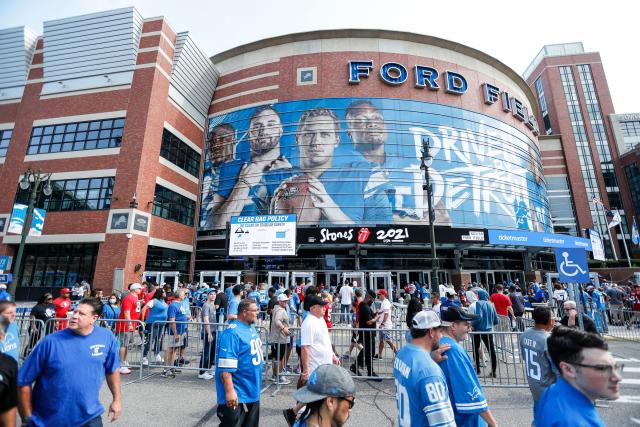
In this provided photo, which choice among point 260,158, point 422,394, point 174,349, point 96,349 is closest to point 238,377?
point 96,349

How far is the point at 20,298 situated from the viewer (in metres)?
22.6

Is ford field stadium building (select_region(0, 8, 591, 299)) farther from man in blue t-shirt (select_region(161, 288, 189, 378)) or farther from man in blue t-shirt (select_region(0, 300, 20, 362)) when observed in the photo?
man in blue t-shirt (select_region(0, 300, 20, 362))

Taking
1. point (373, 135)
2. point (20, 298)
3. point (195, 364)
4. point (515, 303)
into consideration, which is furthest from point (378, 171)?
point (20, 298)

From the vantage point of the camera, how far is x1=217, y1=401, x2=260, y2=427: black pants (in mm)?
3318

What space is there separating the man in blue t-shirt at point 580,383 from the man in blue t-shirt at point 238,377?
9.23ft

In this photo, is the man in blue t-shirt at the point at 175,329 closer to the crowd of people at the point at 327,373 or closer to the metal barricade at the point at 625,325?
the crowd of people at the point at 327,373

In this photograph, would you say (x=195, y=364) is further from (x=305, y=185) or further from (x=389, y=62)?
(x=389, y=62)

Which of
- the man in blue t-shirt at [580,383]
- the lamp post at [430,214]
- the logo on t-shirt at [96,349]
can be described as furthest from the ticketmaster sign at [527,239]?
the logo on t-shirt at [96,349]

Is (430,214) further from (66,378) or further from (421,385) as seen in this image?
(66,378)

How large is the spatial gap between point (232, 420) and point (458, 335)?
261 centimetres

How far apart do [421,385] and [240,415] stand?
2180mm

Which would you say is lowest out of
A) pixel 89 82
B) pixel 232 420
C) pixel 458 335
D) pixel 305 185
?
pixel 232 420

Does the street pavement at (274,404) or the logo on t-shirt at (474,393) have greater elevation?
the logo on t-shirt at (474,393)

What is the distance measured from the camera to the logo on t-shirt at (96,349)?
3228 millimetres
